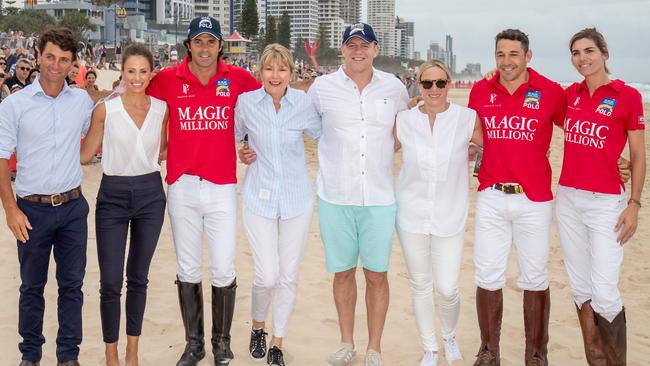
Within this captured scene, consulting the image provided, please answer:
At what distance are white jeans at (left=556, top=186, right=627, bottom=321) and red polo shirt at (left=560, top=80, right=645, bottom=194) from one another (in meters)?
0.10

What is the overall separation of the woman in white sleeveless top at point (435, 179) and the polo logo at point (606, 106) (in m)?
0.83

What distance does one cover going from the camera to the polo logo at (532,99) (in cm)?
437

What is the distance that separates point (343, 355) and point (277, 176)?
148 centimetres

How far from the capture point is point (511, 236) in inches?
179

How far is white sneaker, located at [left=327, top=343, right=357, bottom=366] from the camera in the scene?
4.74 meters

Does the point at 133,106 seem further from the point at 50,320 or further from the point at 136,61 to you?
the point at 50,320

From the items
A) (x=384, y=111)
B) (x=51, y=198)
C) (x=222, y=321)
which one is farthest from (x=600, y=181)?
(x=51, y=198)

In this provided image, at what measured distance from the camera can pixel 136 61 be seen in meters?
4.25

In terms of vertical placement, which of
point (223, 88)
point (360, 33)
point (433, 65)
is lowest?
point (223, 88)

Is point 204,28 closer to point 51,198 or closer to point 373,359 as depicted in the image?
point 51,198

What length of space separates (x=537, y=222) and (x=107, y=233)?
117 inches

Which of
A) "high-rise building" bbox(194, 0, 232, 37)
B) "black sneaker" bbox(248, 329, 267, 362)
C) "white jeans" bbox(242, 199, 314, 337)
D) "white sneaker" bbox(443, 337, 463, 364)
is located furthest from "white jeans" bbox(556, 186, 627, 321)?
"high-rise building" bbox(194, 0, 232, 37)

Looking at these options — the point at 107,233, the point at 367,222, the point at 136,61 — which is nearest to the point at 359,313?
the point at 367,222

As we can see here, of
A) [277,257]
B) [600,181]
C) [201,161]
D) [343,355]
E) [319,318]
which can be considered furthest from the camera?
[319,318]
